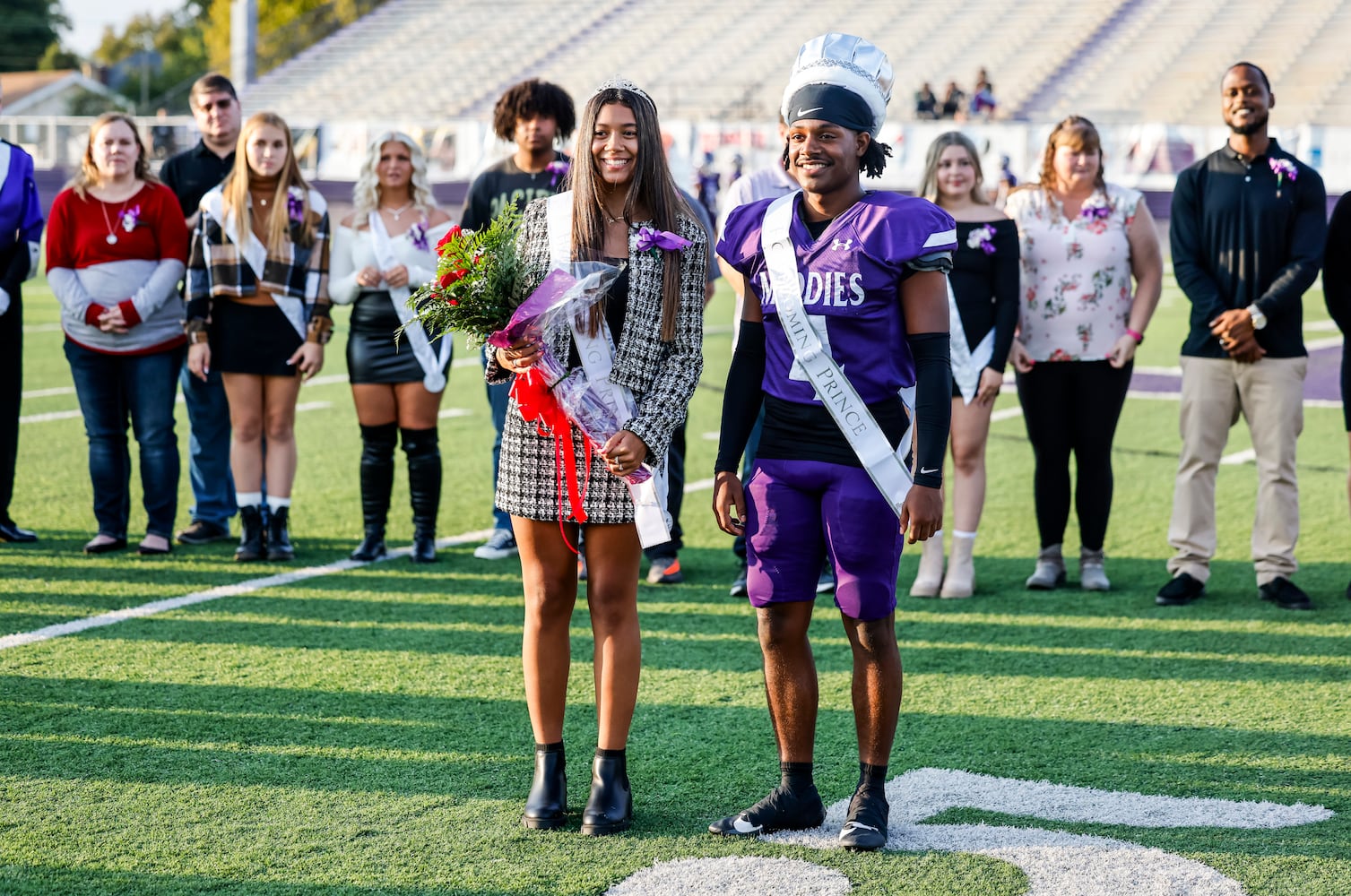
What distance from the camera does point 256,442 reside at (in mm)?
6992

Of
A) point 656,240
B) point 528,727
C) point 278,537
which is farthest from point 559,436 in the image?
point 278,537

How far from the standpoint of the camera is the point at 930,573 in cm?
660

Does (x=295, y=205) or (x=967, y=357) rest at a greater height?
(x=295, y=205)

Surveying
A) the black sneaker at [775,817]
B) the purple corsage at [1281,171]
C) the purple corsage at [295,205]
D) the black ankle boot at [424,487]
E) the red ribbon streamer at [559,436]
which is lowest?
the black sneaker at [775,817]

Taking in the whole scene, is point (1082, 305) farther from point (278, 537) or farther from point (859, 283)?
point (278, 537)

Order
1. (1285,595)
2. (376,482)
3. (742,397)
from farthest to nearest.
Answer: (376,482) → (1285,595) → (742,397)

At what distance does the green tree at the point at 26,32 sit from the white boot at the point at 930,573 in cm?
8115

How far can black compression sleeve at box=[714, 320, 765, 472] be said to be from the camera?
391 centimetres

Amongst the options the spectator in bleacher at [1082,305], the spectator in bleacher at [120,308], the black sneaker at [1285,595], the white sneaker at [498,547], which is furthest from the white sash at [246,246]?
the black sneaker at [1285,595]

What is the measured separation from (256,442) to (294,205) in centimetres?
109

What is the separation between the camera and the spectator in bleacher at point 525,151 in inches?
266

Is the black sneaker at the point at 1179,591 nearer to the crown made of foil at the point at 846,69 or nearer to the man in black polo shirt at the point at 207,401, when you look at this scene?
the crown made of foil at the point at 846,69

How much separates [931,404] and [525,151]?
360cm

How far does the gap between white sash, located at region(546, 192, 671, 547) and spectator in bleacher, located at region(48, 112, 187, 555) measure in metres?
3.70
